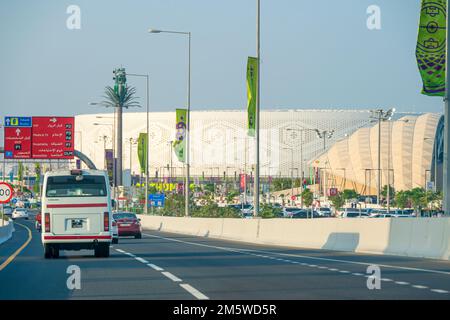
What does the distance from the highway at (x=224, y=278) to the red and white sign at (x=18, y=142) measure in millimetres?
43332

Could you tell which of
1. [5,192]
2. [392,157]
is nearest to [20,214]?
[392,157]

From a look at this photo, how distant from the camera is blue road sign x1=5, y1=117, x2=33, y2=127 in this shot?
2854 inches

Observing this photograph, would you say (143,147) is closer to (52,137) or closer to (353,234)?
(52,137)

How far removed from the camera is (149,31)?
6462cm

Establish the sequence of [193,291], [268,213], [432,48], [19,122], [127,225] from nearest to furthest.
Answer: [193,291] → [432,48] → [127,225] → [19,122] → [268,213]

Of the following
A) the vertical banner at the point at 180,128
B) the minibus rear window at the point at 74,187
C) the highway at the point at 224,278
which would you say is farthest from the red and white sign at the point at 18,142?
the highway at the point at 224,278

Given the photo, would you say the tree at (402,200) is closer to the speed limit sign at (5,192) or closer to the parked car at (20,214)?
the parked car at (20,214)

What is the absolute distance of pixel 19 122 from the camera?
7269cm

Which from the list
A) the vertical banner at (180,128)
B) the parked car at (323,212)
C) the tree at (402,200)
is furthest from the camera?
the tree at (402,200)

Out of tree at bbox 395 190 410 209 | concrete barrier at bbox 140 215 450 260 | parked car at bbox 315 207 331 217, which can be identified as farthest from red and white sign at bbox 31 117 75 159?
tree at bbox 395 190 410 209

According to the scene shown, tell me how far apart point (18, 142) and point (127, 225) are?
73.8 ft

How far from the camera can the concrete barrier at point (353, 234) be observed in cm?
2873

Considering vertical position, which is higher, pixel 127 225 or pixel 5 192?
pixel 5 192
